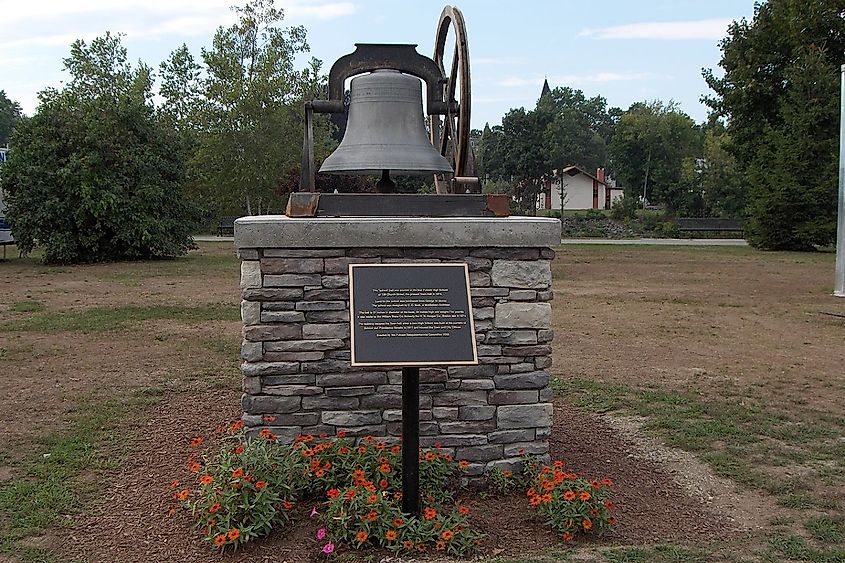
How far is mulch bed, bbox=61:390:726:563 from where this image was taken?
3.86m

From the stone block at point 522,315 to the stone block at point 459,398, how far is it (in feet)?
1.26

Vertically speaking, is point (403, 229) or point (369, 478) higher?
point (403, 229)

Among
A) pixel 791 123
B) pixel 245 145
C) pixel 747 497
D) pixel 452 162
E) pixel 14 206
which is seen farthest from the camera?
pixel 245 145

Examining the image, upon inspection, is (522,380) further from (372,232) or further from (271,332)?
(271,332)

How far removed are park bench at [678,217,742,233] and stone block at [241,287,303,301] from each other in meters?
31.2

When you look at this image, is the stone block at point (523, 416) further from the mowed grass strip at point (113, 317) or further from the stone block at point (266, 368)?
the mowed grass strip at point (113, 317)

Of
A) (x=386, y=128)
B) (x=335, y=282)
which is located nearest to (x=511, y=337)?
(x=335, y=282)

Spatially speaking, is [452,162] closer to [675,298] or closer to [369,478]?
[369,478]

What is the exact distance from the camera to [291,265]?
4.46m

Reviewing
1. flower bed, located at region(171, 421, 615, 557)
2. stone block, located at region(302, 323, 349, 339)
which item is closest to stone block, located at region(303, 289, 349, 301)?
stone block, located at region(302, 323, 349, 339)

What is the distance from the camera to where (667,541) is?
13.1ft

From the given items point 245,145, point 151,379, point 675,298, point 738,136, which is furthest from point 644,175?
point 151,379

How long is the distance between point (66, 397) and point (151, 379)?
805 mm

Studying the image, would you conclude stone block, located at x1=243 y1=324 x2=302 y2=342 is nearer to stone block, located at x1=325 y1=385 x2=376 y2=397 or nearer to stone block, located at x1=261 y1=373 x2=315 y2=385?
stone block, located at x1=261 y1=373 x2=315 y2=385
